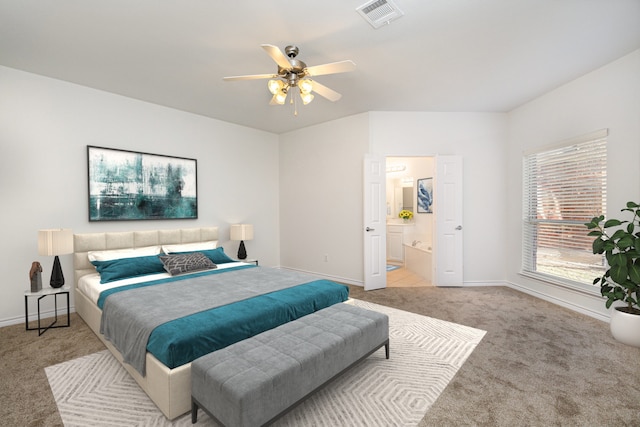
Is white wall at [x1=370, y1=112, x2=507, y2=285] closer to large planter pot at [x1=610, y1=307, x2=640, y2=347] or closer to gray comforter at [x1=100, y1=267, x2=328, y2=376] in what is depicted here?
large planter pot at [x1=610, y1=307, x2=640, y2=347]

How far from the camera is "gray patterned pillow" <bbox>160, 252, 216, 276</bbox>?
145 inches

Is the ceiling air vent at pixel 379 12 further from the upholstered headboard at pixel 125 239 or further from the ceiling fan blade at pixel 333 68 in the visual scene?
the upholstered headboard at pixel 125 239

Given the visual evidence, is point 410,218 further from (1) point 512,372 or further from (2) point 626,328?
(1) point 512,372

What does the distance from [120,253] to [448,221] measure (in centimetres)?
491

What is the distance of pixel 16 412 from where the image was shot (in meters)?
1.95

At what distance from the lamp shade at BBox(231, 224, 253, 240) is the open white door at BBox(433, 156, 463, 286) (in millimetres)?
3237

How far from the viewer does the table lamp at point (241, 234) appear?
5176 mm

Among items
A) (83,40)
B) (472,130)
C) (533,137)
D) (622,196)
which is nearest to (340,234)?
(472,130)

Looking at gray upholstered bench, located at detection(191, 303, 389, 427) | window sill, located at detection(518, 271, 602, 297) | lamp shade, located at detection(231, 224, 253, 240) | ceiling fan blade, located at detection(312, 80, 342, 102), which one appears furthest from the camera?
lamp shade, located at detection(231, 224, 253, 240)

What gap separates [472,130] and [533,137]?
2.92 feet

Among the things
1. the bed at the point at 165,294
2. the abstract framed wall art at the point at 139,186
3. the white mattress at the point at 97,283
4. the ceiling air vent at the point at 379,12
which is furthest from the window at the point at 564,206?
the abstract framed wall art at the point at 139,186

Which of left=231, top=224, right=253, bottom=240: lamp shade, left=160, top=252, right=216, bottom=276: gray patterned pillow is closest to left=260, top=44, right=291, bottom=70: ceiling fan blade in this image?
left=160, top=252, right=216, bottom=276: gray patterned pillow

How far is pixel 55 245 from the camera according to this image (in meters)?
3.27

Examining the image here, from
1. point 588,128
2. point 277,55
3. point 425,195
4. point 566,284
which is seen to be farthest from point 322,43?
point 425,195
